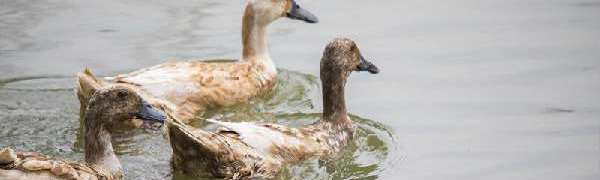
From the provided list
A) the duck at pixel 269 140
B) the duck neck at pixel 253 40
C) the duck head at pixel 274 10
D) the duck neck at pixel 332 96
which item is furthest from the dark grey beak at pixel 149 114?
the duck head at pixel 274 10

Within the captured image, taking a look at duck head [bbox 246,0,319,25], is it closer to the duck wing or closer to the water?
the water

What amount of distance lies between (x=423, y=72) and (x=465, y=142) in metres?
2.20

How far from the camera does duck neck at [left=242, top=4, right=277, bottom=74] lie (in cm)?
1309

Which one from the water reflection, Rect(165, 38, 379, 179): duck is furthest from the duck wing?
the water reflection

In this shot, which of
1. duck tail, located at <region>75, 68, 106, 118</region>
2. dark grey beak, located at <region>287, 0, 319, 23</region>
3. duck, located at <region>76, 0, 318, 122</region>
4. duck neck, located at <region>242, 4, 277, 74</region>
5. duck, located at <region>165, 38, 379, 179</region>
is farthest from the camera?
dark grey beak, located at <region>287, 0, 319, 23</region>

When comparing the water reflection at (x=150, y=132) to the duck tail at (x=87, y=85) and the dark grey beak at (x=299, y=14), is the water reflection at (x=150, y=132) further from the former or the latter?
the dark grey beak at (x=299, y=14)

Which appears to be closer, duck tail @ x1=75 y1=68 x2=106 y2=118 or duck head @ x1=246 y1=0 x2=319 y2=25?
duck tail @ x1=75 y1=68 x2=106 y2=118

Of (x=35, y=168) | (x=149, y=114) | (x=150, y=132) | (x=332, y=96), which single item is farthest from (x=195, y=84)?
(x=35, y=168)

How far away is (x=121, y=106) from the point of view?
31.0ft

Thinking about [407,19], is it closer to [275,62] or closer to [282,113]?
[275,62]

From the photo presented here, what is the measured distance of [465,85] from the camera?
12.5 metres

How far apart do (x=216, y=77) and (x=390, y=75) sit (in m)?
2.09

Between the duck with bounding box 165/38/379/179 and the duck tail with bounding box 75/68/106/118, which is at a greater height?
the duck tail with bounding box 75/68/106/118

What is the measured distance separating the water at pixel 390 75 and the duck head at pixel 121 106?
1.74 feet
